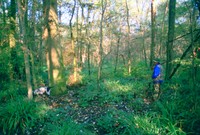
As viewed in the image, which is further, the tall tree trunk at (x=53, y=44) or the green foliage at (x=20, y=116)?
the tall tree trunk at (x=53, y=44)

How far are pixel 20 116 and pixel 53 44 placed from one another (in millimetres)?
4439

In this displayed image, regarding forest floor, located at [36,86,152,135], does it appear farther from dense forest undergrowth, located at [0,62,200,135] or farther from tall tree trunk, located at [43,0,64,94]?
tall tree trunk, located at [43,0,64,94]

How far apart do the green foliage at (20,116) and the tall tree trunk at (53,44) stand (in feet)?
9.53

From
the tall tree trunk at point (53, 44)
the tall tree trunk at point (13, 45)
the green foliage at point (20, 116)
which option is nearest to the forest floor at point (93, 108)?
the green foliage at point (20, 116)

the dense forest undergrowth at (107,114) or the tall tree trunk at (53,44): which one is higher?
the tall tree trunk at (53,44)

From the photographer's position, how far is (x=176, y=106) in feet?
19.0

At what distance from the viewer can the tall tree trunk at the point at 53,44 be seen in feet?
30.7

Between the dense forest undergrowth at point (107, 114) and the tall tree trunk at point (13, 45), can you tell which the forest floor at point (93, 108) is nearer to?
the dense forest undergrowth at point (107, 114)

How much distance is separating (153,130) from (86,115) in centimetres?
310

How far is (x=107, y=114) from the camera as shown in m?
6.34

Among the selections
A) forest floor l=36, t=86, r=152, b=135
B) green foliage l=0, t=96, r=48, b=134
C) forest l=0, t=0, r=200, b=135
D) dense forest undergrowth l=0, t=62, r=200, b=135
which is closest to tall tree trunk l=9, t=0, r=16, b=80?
forest l=0, t=0, r=200, b=135

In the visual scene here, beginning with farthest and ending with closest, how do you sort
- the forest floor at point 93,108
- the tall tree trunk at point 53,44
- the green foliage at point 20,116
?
the tall tree trunk at point 53,44, the forest floor at point 93,108, the green foliage at point 20,116

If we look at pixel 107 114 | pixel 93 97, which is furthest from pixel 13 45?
pixel 107 114

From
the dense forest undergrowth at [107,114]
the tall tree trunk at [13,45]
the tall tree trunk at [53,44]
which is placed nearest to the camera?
the dense forest undergrowth at [107,114]
